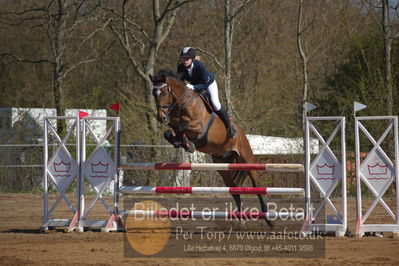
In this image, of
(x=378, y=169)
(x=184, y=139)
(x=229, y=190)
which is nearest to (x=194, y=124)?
(x=184, y=139)

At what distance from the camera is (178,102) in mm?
7164

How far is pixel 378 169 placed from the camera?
6852mm

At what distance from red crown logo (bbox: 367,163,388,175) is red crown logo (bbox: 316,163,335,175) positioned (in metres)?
0.43

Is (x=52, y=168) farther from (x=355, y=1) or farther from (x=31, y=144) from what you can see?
(x=355, y=1)

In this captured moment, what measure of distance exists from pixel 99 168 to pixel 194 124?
4.49 feet

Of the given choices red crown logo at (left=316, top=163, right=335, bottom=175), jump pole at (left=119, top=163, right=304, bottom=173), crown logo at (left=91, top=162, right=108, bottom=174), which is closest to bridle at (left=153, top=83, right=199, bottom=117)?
jump pole at (left=119, top=163, right=304, bottom=173)

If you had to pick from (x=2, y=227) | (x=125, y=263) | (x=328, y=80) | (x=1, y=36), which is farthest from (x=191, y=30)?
(x=125, y=263)

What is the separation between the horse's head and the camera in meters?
6.71

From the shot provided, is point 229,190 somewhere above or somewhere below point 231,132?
below

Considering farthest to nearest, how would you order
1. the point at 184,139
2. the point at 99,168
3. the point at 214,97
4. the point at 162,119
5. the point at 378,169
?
the point at 214,97 < the point at 99,168 < the point at 184,139 < the point at 378,169 < the point at 162,119

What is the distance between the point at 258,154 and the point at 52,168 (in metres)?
6.65

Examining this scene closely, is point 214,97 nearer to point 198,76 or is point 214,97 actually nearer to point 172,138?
point 198,76

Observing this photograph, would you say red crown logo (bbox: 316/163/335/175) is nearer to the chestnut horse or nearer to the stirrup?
the chestnut horse

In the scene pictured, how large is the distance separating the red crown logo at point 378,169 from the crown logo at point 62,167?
3.80 metres
